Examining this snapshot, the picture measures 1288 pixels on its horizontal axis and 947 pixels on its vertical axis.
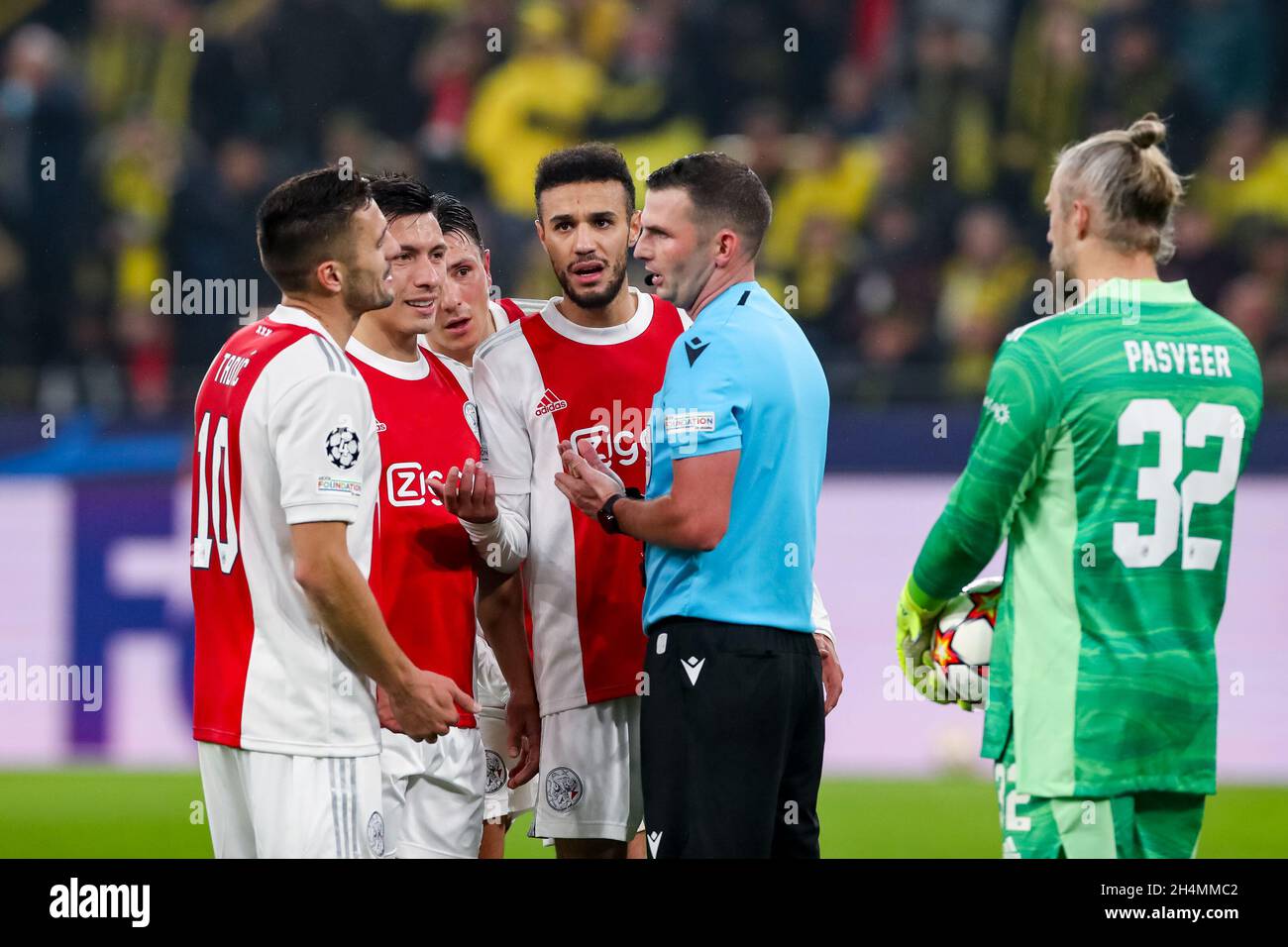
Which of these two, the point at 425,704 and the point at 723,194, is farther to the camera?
the point at 723,194

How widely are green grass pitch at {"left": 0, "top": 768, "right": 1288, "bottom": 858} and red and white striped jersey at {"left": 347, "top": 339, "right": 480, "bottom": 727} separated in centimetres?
255

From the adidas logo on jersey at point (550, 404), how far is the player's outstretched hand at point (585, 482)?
38cm

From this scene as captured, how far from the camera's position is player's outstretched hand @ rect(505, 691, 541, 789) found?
4.45m

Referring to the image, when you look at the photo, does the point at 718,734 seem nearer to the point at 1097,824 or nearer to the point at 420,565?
the point at 1097,824

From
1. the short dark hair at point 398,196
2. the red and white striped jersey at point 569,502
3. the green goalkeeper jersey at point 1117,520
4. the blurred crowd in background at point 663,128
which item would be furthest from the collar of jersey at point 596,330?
the blurred crowd in background at point 663,128

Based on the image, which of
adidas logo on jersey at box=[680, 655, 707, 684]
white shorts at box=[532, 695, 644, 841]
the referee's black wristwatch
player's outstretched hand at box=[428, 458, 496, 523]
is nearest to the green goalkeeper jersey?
adidas logo on jersey at box=[680, 655, 707, 684]

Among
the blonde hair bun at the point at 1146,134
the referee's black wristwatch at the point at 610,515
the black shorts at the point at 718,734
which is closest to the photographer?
the blonde hair bun at the point at 1146,134

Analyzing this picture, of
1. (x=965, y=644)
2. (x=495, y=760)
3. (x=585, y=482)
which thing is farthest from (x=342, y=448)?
(x=495, y=760)

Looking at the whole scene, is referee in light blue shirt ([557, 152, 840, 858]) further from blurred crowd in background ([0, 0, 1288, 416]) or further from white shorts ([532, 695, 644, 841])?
blurred crowd in background ([0, 0, 1288, 416])

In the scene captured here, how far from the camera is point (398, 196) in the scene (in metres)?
4.48

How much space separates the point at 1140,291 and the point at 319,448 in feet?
5.91

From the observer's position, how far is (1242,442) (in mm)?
3469

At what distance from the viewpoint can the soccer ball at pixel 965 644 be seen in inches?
148

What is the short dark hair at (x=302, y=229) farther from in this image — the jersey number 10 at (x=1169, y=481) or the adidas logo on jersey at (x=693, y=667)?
the jersey number 10 at (x=1169, y=481)
